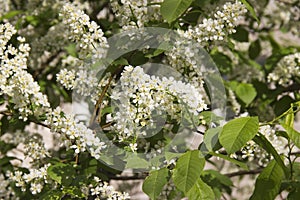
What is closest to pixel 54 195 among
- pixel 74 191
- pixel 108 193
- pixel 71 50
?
pixel 74 191

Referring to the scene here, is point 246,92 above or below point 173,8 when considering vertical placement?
below

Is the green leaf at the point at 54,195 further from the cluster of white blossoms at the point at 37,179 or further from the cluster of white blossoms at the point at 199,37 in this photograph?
the cluster of white blossoms at the point at 199,37

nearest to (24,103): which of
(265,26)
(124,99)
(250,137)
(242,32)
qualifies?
(124,99)

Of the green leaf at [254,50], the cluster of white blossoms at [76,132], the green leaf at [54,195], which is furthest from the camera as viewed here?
the green leaf at [254,50]

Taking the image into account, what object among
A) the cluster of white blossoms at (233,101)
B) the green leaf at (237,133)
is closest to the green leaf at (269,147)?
the green leaf at (237,133)

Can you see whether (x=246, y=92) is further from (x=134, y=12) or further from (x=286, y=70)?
(x=134, y=12)
